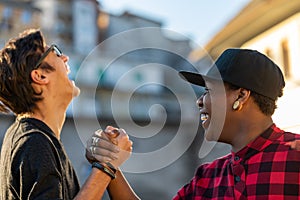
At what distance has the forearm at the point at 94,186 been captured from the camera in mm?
1369

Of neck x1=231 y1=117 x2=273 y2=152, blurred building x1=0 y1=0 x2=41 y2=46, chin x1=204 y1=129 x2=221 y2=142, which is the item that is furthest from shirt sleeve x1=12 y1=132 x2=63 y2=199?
blurred building x1=0 y1=0 x2=41 y2=46

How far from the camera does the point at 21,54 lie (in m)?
1.63

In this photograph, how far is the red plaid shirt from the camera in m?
1.53

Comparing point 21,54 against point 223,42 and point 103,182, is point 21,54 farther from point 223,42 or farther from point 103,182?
point 223,42

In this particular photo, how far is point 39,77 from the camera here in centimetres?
165

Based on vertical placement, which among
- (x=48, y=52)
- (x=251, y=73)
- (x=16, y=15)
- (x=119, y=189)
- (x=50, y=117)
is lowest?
(x=119, y=189)

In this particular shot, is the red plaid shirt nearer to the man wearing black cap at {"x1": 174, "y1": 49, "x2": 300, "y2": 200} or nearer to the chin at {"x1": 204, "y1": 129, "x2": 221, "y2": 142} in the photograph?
the man wearing black cap at {"x1": 174, "y1": 49, "x2": 300, "y2": 200}

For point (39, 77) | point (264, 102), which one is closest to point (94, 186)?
point (39, 77)

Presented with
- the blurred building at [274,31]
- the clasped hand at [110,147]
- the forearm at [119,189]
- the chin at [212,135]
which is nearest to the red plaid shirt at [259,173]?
the chin at [212,135]

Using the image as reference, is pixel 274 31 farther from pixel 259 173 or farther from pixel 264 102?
pixel 259 173

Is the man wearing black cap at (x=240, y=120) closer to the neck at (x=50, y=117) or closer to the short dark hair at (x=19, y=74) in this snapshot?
the neck at (x=50, y=117)

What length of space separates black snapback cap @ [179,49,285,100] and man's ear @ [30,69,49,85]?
0.75 metres

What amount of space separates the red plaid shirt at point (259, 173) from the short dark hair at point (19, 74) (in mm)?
859

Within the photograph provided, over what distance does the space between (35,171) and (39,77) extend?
0.49 meters
